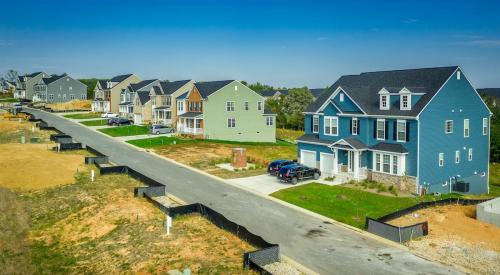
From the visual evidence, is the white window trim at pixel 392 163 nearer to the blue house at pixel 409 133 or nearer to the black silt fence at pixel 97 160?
the blue house at pixel 409 133

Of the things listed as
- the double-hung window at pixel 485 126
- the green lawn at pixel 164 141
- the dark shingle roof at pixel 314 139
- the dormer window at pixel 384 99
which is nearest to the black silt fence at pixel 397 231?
the dormer window at pixel 384 99

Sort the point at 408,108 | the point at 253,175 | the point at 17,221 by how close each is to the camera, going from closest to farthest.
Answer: the point at 17,221
the point at 408,108
the point at 253,175

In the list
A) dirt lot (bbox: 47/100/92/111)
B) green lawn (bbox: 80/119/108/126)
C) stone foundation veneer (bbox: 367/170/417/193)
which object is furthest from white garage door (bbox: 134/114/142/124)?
stone foundation veneer (bbox: 367/170/417/193)

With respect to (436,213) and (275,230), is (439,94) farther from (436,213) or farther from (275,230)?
(275,230)

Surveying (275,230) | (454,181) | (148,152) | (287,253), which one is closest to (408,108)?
(454,181)

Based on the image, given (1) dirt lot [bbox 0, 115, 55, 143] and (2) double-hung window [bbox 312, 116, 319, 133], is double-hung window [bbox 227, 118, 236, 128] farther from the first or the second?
(1) dirt lot [bbox 0, 115, 55, 143]
